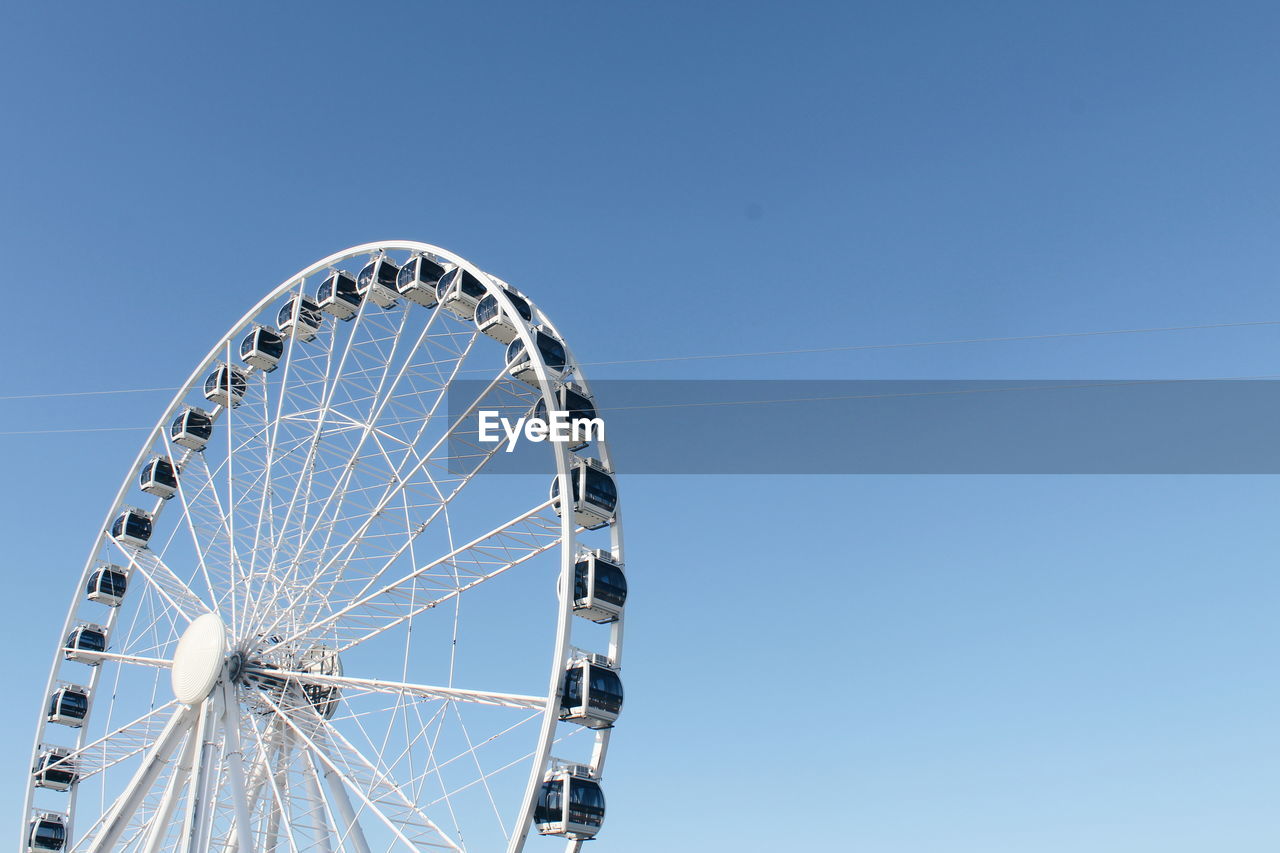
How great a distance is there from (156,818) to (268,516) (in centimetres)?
815

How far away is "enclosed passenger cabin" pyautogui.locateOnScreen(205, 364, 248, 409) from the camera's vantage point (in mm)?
35062

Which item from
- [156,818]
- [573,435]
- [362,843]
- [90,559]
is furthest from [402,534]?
[90,559]

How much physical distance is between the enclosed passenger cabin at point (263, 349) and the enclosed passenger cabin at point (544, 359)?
11032 millimetres

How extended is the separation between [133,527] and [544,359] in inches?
742

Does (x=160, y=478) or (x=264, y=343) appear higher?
(x=264, y=343)

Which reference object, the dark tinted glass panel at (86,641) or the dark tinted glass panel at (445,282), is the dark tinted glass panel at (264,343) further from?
the dark tinted glass panel at (86,641)

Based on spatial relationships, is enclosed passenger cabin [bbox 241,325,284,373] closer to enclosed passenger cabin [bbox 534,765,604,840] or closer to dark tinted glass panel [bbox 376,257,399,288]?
dark tinted glass panel [bbox 376,257,399,288]

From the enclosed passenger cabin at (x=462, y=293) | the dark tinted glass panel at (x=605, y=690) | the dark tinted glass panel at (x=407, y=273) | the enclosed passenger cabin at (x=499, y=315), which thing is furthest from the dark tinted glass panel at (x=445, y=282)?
the dark tinted glass panel at (x=605, y=690)

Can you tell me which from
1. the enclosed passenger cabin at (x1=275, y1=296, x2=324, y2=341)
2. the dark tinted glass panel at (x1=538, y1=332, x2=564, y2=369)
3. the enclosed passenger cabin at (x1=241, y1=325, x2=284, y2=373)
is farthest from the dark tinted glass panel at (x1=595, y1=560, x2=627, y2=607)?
A: the enclosed passenger cabin at (x1=241, y1=325, x2=284, y2=373)

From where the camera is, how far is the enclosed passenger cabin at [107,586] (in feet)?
119

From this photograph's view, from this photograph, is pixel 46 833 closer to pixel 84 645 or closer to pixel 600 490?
pixel 84 645

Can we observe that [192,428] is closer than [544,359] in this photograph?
No

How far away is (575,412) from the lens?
1013 inches

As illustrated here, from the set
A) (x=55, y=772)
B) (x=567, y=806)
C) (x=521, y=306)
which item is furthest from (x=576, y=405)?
(x=55, y=772)
